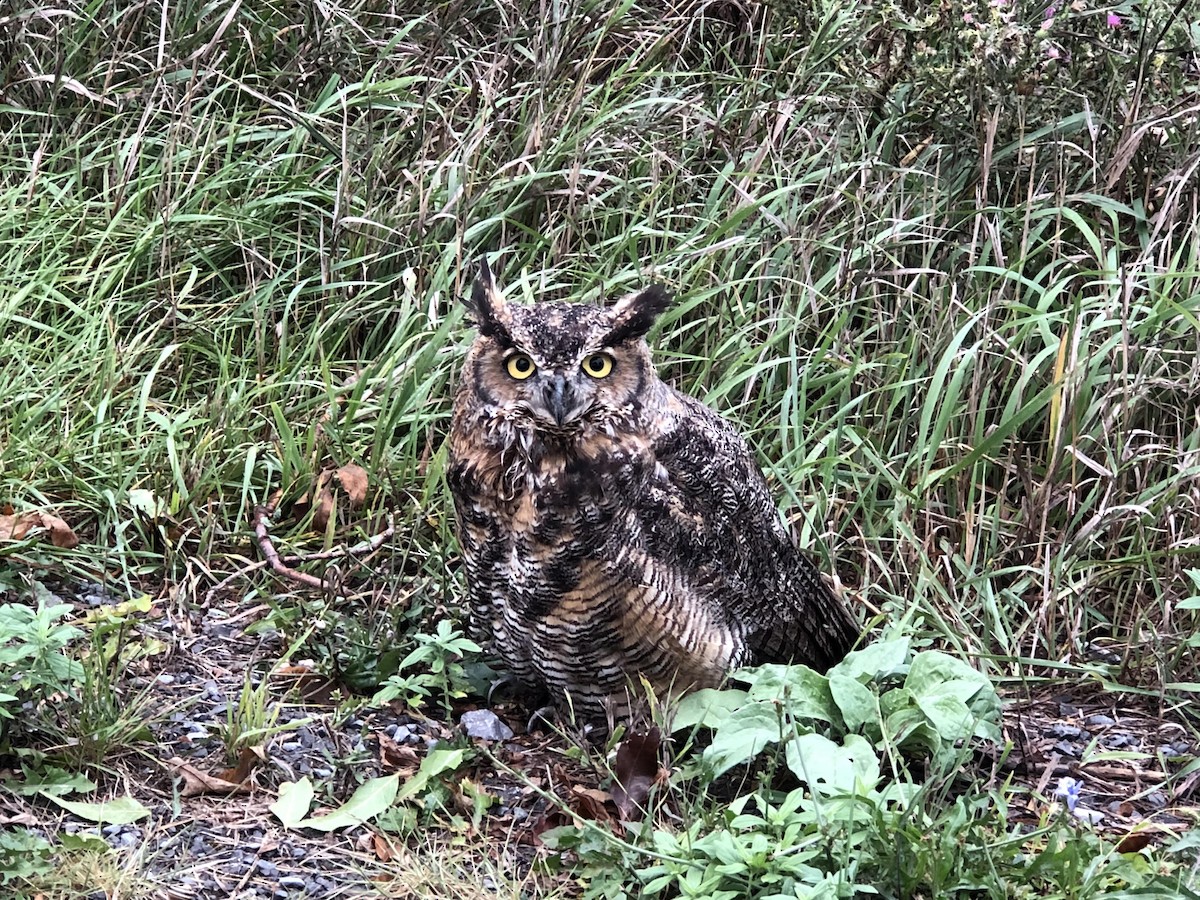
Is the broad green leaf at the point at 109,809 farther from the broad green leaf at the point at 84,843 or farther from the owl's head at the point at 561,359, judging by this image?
the owl's head at the point at 561,359

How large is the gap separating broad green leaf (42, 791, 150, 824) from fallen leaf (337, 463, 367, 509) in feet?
4.01

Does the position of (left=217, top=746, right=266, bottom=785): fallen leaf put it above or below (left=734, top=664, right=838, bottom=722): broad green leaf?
below

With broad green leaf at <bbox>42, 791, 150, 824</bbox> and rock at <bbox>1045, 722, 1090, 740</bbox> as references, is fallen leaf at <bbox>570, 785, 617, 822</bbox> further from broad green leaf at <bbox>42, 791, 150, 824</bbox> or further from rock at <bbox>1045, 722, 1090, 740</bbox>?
rock at <bbox>1045, 722, 1090, 740</bbox>

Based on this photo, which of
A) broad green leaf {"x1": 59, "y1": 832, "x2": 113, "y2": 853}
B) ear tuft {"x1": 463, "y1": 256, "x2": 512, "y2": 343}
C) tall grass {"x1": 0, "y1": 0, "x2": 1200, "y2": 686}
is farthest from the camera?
tall grass {"x1": 0, "y1": 0, "x2": 1200, "y2": 686}

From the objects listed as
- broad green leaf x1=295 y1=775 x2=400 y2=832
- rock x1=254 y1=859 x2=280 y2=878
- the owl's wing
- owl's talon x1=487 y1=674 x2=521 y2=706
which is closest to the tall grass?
the owl's wing

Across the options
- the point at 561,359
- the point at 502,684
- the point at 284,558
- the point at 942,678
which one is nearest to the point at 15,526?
the point at 284,558

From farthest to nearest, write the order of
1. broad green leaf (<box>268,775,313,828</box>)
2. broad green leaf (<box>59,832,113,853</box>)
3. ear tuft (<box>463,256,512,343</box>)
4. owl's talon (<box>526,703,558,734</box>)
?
1. owl's talon (<box>526,703,558,734</box>)
2. ear tuft (<box>463,256,512,343</box>)
3. broad green leaf (<box>268,775,313,828</box>)
4. broad green leaf (<box>59,832,113,853</box>)

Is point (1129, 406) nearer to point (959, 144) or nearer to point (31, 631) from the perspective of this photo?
point (959, 144)

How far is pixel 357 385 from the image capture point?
13.0 ft

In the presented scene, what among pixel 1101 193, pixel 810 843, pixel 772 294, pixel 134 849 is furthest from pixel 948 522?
pixel 134 849

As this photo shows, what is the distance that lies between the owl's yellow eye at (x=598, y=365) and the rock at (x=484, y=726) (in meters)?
0.87

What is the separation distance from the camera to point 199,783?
2.90 meters

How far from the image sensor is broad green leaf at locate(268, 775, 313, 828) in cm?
282

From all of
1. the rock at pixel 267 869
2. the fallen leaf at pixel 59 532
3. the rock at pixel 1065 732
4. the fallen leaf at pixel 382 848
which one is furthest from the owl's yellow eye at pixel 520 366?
the rock at pixel 1065 732
